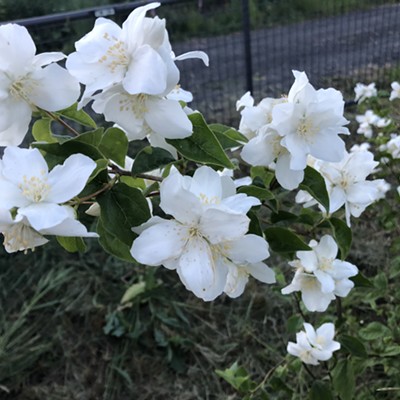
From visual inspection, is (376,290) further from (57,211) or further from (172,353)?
(57,211)

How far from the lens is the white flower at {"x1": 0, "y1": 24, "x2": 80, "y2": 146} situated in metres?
0.69

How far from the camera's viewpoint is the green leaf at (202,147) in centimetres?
75

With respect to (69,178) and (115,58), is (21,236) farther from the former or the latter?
(115,58)

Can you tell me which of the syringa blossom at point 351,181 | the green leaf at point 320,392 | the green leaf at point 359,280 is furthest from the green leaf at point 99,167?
the green leaf at point 320,392

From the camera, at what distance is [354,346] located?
1.26m

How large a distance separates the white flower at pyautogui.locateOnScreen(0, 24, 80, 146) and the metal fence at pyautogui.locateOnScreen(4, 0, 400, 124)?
2943 millimetres

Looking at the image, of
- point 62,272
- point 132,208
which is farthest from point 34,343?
point 132,208

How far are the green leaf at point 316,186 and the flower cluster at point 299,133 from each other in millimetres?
51

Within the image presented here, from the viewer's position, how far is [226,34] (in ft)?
13.4

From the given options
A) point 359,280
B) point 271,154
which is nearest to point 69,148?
point 271,154

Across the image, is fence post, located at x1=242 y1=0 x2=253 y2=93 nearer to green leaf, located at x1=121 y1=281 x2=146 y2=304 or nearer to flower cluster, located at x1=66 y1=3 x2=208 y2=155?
green leaf, located at x1=121 y1=281 x2=146 y2=304

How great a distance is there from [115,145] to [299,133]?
9.8 inches

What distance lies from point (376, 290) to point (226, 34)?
2927 millimetres

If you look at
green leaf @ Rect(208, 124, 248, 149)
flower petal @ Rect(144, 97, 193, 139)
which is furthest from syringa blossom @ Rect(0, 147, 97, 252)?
green leaf @ Rect(208, 124, 248, 149)
